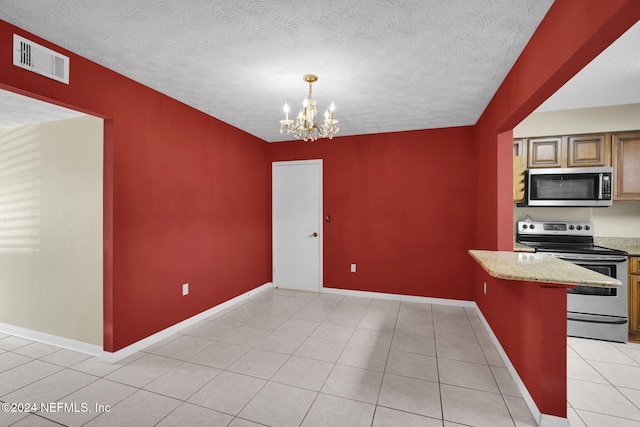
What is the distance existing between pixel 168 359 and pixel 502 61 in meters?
3.71

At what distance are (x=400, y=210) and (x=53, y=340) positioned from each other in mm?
4232

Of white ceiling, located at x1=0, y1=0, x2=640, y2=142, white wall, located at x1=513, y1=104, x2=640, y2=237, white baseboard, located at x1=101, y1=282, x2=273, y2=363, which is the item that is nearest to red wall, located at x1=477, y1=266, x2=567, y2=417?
white ceiling, located at x1=0, y1=0, x2=640, y2=142

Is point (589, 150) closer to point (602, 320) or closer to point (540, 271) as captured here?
point (602, 320)

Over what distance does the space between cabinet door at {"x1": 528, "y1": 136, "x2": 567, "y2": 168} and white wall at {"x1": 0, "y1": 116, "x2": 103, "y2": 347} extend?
464 cm

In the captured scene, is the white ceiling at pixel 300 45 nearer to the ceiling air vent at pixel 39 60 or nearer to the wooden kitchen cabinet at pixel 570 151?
the ceiling air vent at pixel 39 60

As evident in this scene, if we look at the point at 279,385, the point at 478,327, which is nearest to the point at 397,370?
the point at 279,385

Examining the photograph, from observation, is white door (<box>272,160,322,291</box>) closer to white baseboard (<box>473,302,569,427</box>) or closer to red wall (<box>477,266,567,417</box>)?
white baseboard (<box>473,302,569,427</box>)

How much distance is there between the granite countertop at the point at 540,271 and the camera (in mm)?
1457

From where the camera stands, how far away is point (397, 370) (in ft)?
7.57

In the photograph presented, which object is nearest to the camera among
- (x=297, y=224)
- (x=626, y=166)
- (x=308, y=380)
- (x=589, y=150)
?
(x=308, y=380)

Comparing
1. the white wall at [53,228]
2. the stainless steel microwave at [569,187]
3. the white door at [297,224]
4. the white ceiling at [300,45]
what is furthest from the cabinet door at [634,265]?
the white wall at [53,228]

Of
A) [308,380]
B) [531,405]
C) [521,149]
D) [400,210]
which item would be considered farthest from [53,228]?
[521,149]

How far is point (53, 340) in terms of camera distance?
2.78 metres

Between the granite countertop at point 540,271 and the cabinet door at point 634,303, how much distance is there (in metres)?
1.54
